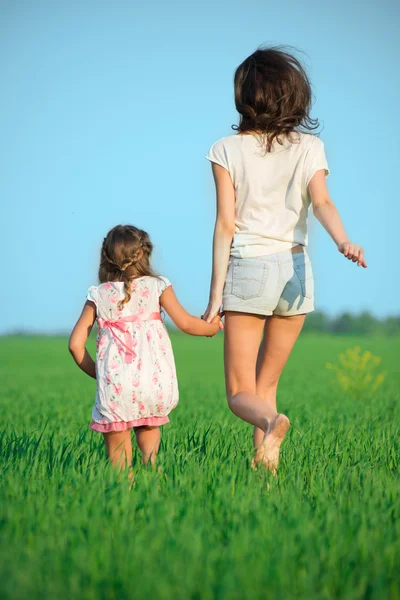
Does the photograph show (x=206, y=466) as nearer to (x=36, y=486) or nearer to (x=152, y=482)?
(x=152, y=482)

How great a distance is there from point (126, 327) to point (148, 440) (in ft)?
2.12

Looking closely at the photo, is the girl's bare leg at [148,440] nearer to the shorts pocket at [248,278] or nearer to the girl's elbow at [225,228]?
the shorts pocket at [248,278]

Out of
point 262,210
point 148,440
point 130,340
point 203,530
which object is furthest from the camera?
point 148,440

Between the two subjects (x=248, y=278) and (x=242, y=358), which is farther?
(x=242, y=358)

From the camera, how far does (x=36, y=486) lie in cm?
368

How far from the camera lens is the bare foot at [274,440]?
361 cm

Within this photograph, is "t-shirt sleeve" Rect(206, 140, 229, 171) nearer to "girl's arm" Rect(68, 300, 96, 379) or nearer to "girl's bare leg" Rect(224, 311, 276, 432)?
"girl's bare leg" Rect(224, 311, 276, 432)

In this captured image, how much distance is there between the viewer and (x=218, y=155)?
13.1 ft

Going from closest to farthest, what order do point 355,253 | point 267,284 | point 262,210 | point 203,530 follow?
point 203,530
point 355,253
point 267,284
point 262,210

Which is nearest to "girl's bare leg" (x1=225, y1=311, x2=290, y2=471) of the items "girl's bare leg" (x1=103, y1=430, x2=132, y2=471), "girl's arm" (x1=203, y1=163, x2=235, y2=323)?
"girl's arm" (x1=203, y1=163, x2=235, y2=323)

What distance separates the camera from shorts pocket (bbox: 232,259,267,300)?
385 centimetres

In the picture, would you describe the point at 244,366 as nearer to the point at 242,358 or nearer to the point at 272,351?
the point at 242,358

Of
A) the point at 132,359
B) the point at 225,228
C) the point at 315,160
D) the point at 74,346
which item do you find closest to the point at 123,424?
the point at 132,359

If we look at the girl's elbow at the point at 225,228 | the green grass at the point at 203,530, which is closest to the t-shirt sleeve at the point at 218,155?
the girl's elbow at the point at 225,228
